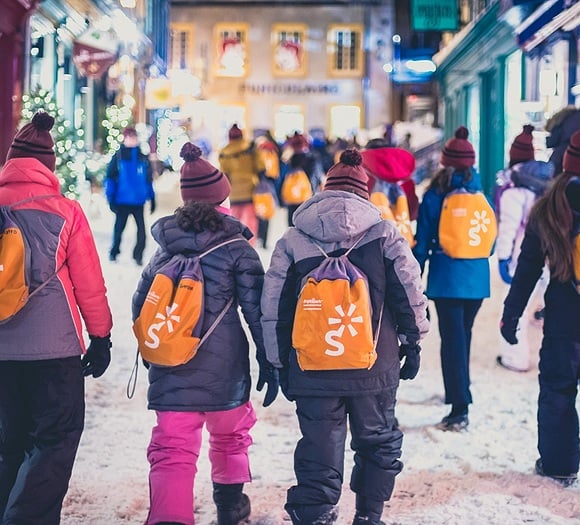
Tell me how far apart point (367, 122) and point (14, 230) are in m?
38.8

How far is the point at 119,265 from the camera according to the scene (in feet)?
43.9

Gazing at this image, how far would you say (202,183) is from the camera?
4484 millimetres

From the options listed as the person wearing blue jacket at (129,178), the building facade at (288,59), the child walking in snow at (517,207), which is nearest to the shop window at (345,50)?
the building facade at (288,59)

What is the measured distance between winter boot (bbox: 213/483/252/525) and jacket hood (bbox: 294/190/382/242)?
1224 millimetres

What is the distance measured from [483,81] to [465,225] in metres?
16.2

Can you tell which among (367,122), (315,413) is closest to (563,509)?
(315,413)

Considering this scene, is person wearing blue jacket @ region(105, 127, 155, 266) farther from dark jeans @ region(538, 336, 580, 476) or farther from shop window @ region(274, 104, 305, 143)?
shop window @ region(274, 104, 305, 143)

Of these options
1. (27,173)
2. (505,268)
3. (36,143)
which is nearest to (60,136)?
(505,268)

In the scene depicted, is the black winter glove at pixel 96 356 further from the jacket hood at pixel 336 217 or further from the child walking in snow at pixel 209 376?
the jacket hood at pixel 336 217

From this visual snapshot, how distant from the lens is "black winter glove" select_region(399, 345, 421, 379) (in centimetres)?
447

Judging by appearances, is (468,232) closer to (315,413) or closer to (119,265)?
(315,413)

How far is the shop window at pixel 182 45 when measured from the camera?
4219cm

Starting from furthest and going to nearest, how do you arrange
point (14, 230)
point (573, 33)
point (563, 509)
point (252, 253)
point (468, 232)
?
point (573, 33) < point (468, 232) < point (563, 509) < point (252, 253) < point (14, 230)

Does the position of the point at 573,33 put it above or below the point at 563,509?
above
